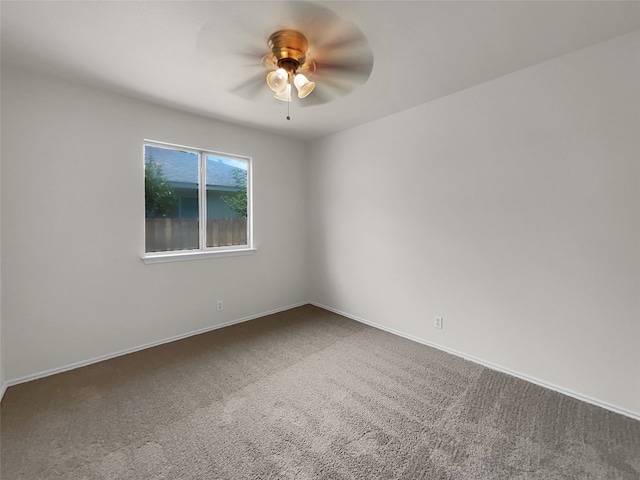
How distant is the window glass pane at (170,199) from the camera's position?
2.90m

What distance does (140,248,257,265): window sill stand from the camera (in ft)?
9.24

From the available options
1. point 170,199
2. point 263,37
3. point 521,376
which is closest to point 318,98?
point 263,37

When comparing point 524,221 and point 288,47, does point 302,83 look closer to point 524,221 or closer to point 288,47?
point 288,47

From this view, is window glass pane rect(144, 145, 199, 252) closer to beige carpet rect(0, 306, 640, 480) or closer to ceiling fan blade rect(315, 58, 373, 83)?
beige carpet rect(0, 306, 640, 480)

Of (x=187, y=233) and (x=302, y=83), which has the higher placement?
(x=302, y=83)

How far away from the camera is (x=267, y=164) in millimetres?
3750

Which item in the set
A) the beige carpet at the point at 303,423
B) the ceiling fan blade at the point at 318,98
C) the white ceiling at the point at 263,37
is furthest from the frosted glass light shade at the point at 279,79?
the beige carpet at the point at 303,423

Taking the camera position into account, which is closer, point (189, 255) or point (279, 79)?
point (279, 79)

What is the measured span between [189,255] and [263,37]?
2251 millimetres

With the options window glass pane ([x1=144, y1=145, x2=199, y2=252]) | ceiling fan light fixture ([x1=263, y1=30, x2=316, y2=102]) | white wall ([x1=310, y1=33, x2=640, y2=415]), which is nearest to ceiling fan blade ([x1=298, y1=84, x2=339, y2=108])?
ceiling fan light fixture ([x1=263, y1=30, x2=316, y2=102])

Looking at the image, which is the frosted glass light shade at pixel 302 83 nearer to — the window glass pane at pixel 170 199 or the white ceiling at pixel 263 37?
the white ceiling at pixel 263 37

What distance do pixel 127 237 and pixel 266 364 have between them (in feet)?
5.93

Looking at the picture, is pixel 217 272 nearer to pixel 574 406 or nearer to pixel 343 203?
pixel 343 203

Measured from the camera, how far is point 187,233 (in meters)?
3.19
